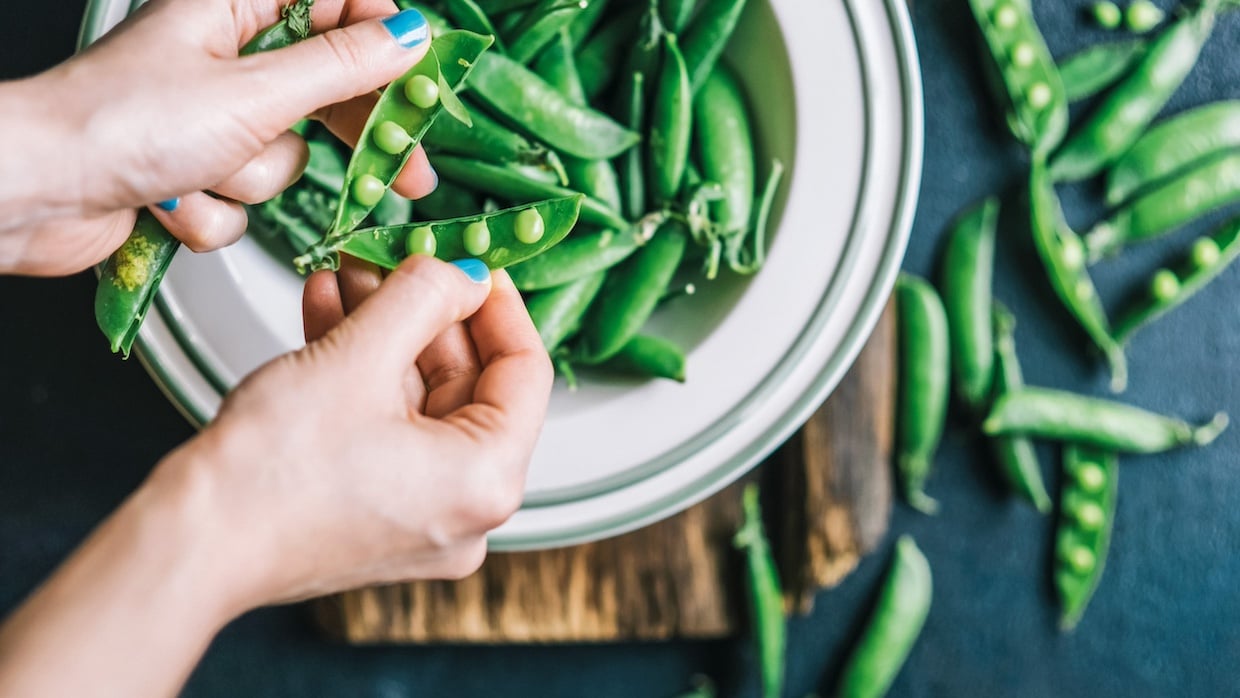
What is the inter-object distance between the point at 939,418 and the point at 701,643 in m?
0.56

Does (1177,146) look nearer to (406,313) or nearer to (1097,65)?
(1097,65)

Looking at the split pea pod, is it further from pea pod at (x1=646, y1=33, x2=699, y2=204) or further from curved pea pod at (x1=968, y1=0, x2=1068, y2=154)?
pea pod at (x1=646, y1=33, x2=699, y2=204)

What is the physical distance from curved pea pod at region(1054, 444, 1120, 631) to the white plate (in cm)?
65

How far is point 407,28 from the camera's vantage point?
102 cm

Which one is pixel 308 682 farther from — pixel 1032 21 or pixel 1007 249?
pixel 1032 21

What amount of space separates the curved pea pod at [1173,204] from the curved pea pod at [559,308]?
2.87 ft

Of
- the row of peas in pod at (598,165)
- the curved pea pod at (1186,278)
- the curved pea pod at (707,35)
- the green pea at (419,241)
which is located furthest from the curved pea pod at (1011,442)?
the green pea at (419,241)

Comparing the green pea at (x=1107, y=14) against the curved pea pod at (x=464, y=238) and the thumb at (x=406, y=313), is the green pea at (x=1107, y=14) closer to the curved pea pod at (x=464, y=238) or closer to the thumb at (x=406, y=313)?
the curved pea pod at (x=464, y=238)

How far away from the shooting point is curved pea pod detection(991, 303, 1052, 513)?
1.64 metres

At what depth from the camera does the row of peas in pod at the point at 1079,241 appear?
160 centimetres

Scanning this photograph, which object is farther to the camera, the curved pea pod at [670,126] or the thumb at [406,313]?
the curved pea pod at [670,126]

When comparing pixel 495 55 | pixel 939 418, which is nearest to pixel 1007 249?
pixel 939 418

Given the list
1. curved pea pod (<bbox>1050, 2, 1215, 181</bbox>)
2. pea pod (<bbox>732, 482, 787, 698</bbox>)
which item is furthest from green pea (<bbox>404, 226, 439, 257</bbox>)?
curved pea pod (<bbox>1050, 2, 1215, 181</bbox>)

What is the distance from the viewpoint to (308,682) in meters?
1.71
